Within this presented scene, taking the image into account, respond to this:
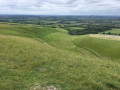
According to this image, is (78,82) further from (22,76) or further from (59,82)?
(22,76)

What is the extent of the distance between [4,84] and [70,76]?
5.42 m

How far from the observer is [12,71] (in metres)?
10.9

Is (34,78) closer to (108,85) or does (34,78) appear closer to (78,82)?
(78,82)

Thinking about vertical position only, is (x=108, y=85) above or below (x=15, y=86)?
below

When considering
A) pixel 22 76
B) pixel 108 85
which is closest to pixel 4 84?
pixel 22 76

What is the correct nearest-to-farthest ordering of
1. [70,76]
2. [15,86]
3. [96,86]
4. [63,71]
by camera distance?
1. [15,86]
2. [96,86]
3. [70,76]
4. [63,71]

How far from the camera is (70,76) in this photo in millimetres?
10617

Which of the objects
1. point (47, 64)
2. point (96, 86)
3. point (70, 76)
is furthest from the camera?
point (47, 64)

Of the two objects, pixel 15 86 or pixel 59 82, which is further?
pixel 59 82

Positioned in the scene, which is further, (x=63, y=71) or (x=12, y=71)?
(x=63, y=71)

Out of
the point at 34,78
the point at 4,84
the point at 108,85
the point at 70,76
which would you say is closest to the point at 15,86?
the point at 4,84

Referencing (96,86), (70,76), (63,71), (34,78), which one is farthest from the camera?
(63,71)

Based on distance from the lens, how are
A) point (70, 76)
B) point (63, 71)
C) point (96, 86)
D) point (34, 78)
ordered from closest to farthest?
1. point (96, 86)
2. point (34, 78)
3. point (70, 76)
4. point (63, 71)

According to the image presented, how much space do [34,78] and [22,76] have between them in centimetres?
116
